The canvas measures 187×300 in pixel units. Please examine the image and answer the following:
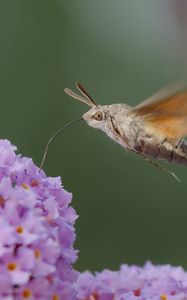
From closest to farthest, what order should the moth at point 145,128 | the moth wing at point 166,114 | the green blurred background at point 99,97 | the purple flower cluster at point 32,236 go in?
the purple flower cluster at point 32,236 < the moth wing at point 166,114 < the moth at point 145,128 < the green blurred background at point 99,97

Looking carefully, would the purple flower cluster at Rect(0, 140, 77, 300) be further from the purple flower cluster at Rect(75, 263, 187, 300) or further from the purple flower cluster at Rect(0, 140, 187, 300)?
the purple flower cluster at Rect(75, 263, 187, 300)

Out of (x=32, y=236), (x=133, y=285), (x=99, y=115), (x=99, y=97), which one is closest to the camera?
(x=32, y=236)

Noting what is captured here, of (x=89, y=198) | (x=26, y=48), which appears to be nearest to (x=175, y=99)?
(x=89, y=198)

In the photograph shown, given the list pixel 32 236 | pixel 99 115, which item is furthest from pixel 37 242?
pixel 99 115

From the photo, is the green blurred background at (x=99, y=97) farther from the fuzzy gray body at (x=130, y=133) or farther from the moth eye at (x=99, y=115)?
the moth eye at (x=99, y=115)

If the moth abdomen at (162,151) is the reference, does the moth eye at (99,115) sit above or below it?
above

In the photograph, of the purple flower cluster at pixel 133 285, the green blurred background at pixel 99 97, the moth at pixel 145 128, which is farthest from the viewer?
the green blurred background at pixel 99 97

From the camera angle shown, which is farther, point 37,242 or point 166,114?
point 166,114

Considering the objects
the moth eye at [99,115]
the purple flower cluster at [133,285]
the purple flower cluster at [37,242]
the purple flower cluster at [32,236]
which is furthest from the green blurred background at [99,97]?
the purple flower cluster at [32,236]

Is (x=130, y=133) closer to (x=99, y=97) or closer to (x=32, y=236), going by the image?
(x=32, y=236)
